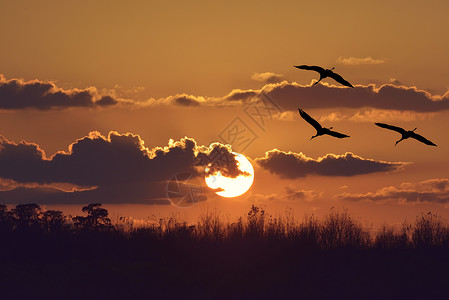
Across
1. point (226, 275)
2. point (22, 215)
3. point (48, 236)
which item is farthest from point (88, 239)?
point (226, 275)

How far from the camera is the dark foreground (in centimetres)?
5878

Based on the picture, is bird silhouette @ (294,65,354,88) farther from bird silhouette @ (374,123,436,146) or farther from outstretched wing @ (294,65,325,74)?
bird silhouette @ (374,123,436,146)

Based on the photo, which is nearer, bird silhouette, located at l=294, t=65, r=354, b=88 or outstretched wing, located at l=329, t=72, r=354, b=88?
bird silhouette, located at l=294, t=65, r=354, b=88

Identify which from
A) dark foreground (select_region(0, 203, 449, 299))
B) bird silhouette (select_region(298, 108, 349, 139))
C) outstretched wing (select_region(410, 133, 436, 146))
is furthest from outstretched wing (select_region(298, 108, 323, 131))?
dark foreground (select_region(0, 203, 449, 299))

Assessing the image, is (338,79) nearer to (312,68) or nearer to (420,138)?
(312,68)

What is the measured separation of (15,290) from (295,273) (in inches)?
909

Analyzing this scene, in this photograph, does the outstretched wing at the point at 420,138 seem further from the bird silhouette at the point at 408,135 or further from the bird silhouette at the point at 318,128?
the bird silhouette at the point at 318,128

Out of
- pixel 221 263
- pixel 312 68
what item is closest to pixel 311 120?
pixel 312 68

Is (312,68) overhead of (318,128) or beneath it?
overhead

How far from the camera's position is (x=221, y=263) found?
214 ft

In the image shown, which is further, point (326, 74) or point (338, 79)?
point (338, 79)

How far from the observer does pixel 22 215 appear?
7156cm

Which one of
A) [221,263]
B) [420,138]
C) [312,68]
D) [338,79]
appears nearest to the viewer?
[312,68]

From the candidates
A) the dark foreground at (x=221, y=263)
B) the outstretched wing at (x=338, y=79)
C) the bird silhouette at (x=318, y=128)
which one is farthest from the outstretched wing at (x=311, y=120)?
the dark foreground at (x=221, y=263)
